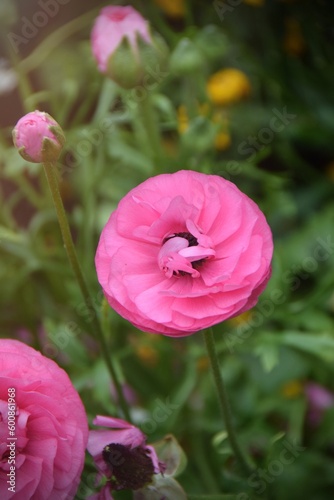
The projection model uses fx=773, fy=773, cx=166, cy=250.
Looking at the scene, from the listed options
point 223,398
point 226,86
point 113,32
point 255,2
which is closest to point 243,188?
point 226,86

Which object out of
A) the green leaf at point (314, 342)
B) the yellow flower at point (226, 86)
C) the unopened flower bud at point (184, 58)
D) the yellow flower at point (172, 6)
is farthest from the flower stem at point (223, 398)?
the yellow flower at point (172, 6)

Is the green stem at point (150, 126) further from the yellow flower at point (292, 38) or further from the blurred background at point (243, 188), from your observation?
the yellow flower at point (292, 38)

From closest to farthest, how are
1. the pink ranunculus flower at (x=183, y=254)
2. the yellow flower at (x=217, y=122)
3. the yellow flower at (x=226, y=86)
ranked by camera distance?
the pink ranunculus flower at (x=183, y=254), the yellow flower at (x=217, y=122), the yellow flower at (x=226, y=86)

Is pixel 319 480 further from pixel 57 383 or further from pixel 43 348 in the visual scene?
pixel 57 383

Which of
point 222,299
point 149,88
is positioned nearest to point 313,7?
point 149,88

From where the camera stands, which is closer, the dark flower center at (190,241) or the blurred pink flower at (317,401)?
the dark flower center at (190,241)

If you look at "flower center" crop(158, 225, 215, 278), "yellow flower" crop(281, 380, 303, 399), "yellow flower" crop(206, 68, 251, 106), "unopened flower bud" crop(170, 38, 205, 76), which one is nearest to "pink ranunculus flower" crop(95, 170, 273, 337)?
"flower center" crop(158, 225, 215, 278)
